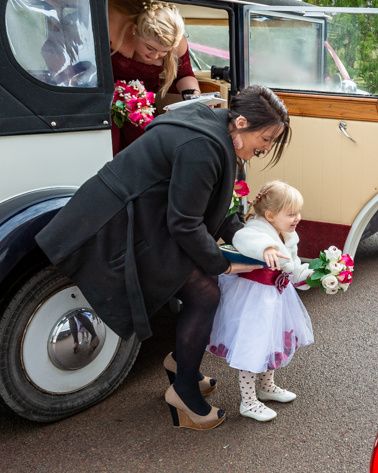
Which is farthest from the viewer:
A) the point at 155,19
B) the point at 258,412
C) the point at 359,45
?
the point at 359,45

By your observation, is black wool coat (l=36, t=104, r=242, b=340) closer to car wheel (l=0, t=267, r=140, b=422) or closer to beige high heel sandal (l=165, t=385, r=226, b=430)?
car wheel (l=0, t=267, r=140, b=422)

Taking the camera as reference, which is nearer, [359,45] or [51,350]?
[51,350]

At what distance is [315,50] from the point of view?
4391mm

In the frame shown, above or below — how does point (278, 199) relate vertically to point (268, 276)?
above

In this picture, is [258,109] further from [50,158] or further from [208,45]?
[208,45]

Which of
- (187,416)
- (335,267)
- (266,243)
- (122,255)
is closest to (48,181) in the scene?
(122,255)

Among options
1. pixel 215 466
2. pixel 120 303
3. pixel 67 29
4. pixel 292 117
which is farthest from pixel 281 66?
pixel 215 466

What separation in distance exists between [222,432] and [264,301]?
612mm

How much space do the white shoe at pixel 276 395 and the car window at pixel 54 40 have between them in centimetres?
161

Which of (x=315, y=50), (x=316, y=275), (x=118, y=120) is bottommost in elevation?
(x=316, y=275)

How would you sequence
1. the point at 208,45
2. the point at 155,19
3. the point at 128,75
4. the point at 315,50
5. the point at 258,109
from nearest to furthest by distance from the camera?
1. the point at 258,109
2. the point at 155,19
3. the point at 128,75
4. the point at 315,50
5. the point at 208,45

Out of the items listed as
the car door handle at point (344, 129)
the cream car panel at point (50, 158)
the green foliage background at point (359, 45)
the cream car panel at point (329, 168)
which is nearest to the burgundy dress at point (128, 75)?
the cream car panel at point (50, 158)

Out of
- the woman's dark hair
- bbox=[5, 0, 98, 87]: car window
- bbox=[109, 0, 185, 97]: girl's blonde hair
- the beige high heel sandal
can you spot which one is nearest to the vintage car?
bbox=[5, 0, 98, 87]: car window

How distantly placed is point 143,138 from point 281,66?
6.40 feet
